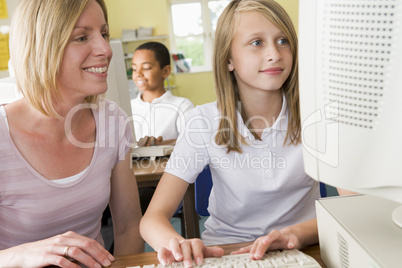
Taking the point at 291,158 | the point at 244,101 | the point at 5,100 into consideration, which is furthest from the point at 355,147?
the point at 5,100

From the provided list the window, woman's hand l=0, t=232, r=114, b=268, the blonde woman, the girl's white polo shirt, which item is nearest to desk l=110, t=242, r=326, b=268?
woman's hand l=0, t=232, r=114, b=268

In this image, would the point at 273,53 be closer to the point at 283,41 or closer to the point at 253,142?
the point at 283,41

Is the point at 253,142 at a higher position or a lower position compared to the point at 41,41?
lower

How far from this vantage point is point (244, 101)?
1.22m

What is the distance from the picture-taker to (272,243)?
2.32 feet

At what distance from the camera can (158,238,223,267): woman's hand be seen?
673mm

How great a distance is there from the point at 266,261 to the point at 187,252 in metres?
0.14

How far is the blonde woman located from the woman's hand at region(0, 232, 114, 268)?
0.11 meters

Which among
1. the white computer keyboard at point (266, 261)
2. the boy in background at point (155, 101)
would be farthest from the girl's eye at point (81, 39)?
the boy in background at point (155, 101)

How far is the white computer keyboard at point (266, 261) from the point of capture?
629 millimetres

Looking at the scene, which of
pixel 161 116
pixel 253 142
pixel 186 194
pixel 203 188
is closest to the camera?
pixel 253 142

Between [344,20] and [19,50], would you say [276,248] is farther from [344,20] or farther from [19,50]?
[19,50]

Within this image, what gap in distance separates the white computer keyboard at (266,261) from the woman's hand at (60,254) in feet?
0.42

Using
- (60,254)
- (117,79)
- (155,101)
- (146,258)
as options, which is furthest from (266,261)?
(155,101)
